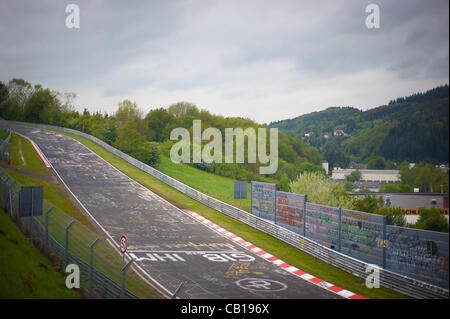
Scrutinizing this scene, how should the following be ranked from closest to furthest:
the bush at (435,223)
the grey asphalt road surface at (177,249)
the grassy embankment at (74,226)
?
the grassy embankment at (74,226) < the grey asphalt road surface at (177,249) < the bush at (435,223)

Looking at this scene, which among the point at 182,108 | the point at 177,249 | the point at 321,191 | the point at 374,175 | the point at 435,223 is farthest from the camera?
the point at 182,108

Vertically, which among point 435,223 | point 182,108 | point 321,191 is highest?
point 182,108

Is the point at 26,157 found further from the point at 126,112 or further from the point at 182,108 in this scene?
the point at 182,108

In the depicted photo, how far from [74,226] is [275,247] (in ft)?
36.0

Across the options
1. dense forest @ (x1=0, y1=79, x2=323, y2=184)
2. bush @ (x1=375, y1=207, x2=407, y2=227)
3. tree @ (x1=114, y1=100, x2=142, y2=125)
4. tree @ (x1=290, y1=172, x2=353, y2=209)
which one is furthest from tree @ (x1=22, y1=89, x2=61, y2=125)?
bush @ (x1=375, y1=207, x2=407, y2=227)

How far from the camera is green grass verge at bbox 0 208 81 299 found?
455 inches

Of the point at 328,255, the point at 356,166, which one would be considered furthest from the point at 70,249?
the point at 356,166

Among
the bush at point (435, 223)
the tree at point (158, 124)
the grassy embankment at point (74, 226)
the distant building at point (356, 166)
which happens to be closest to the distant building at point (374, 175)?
the distant building at point (356, 166)

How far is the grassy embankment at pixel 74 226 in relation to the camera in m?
14.9

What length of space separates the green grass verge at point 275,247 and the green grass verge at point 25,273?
10.7 metres

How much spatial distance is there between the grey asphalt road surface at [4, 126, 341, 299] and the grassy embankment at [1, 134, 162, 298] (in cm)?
90

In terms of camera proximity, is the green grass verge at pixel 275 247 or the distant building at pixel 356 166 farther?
the distant building at pixel 356 166

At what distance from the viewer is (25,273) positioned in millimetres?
12391

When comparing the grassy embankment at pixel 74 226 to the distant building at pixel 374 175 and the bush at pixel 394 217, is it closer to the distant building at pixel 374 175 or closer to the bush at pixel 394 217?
the bush at pixel 394 217
